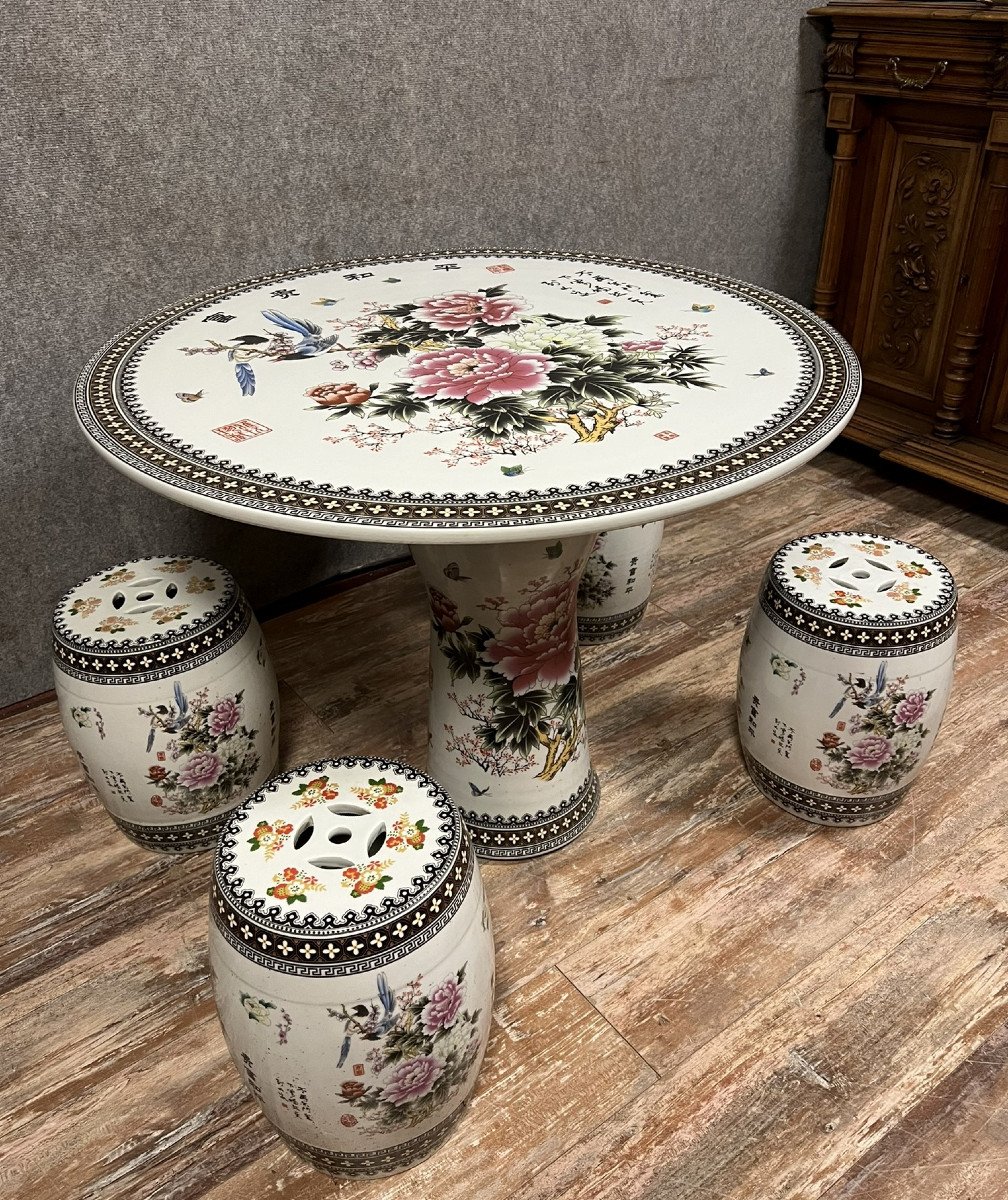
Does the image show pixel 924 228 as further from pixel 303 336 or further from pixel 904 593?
pixel 303 336

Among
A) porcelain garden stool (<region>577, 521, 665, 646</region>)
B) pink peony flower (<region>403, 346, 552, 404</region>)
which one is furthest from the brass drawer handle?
pink peony flower (<region>403, 346, 552, 404</region>)

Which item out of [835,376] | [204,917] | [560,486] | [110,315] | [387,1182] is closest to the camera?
[560,486]

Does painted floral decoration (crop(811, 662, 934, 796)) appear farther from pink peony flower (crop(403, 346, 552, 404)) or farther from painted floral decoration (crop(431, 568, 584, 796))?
pink peony flower (crop(403, 346, 552, 404))

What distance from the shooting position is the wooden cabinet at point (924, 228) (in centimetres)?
244

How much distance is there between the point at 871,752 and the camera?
161 cm

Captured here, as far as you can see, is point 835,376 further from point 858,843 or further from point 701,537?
point 701,537

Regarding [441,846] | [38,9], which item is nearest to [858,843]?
[441,846]

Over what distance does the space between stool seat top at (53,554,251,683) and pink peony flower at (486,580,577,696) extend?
1.39 feet

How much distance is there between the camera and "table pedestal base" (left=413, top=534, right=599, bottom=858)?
4.71ft

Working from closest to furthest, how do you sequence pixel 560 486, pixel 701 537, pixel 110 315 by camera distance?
1. pixel 560 486
2. pixel 110 315
3. pixel 701 537

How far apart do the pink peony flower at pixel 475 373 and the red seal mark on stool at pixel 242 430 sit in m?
0.21

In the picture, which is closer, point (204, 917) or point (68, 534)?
point (204, 917)

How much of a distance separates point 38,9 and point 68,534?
0.87 meters

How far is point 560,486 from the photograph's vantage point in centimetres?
111
